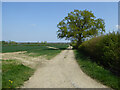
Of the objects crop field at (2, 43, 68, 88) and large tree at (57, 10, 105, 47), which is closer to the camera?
crop field at (2, 43, 68, 88)

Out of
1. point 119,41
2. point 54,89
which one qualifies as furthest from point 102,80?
point 119,41

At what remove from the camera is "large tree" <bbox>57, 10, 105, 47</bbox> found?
3316cm

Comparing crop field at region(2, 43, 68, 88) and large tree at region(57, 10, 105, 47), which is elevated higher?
large tree at region(57, 10, 105, 47)

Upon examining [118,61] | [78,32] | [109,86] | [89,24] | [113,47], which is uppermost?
[89,24]

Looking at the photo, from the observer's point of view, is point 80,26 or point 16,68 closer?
point 16,68

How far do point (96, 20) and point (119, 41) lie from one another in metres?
30.4

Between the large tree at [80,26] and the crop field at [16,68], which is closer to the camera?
the crop field at [16,68]

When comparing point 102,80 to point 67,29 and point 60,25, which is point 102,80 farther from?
point 60,25

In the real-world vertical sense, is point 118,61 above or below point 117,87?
above

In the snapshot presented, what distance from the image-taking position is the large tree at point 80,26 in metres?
33.2

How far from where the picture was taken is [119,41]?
679cm

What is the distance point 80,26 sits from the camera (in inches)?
1355

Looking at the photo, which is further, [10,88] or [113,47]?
[113,47]

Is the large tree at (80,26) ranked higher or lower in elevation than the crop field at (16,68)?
higher
